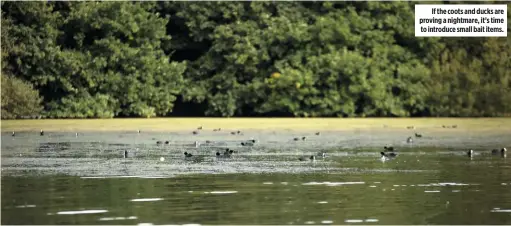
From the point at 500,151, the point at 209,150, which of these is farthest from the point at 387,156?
the point at 209,150

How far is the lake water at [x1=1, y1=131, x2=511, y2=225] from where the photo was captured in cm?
1104

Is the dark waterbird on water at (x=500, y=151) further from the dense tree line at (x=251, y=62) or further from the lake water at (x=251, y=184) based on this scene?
the dense tree line at (x=251, y=62)

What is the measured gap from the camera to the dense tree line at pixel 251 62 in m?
37.9

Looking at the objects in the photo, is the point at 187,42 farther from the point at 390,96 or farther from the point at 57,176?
the point at 57,176

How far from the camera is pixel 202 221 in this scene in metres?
10.5

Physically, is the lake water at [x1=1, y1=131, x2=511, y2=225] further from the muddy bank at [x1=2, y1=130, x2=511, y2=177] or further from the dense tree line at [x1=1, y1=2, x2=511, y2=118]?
the dense tree line at [x1=1, y1=2, x2=511, y2=118]

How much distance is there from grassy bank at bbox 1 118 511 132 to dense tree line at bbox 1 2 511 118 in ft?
6.19

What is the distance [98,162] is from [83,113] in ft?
65.4

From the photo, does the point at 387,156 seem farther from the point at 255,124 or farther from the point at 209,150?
the point at 255,124

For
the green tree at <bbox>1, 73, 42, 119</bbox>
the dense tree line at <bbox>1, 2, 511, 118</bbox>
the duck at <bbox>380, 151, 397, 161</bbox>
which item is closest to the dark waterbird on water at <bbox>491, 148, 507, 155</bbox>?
the duck at <bbox>380, 151, 397, 161</bbox>

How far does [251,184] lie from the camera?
14.5m

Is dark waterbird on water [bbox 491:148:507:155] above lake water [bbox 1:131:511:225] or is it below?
above
